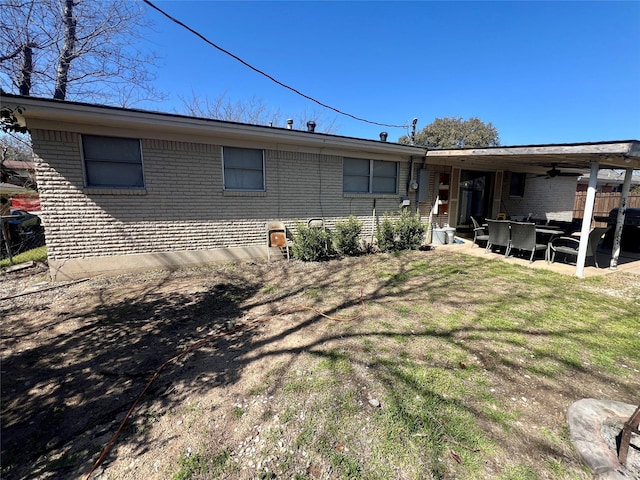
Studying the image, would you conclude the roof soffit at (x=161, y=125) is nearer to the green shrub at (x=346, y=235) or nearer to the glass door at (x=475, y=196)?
the green shrub at (x=346, y=235)

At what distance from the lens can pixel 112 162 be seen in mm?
5832

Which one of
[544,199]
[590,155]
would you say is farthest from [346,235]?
[544,199]

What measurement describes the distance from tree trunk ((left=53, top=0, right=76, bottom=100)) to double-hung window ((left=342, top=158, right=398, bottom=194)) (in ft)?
34.5

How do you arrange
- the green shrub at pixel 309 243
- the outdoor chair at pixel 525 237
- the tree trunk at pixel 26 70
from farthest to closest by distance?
the tree trunk at pixel 26 70 → the green shrub at pixel 309 243 → the outdoor chair at pixel 525 237

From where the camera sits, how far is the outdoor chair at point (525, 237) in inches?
260

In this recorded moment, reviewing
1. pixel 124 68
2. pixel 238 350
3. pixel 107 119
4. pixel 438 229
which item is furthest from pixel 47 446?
pixel 124 68

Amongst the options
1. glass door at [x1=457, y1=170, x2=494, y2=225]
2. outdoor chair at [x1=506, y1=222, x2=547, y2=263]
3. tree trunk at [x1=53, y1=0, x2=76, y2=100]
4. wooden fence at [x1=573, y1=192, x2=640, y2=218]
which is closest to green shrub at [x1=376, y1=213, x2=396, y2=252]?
outdoor chair at [x1=506, y1=222, x2=547, y2=263]

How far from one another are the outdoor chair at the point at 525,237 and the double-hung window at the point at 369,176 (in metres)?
3.58

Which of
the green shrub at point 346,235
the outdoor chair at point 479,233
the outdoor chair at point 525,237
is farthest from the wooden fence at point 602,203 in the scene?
the green shrub at point 346,235

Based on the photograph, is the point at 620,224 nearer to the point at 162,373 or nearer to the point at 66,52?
the point at 162,373

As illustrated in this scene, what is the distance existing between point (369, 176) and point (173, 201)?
5454 millimetres

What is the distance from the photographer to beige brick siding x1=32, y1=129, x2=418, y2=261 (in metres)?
5.48

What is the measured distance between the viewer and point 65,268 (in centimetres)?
568

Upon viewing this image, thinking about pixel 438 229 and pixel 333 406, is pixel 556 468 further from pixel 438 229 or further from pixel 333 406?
pixel 438 229
